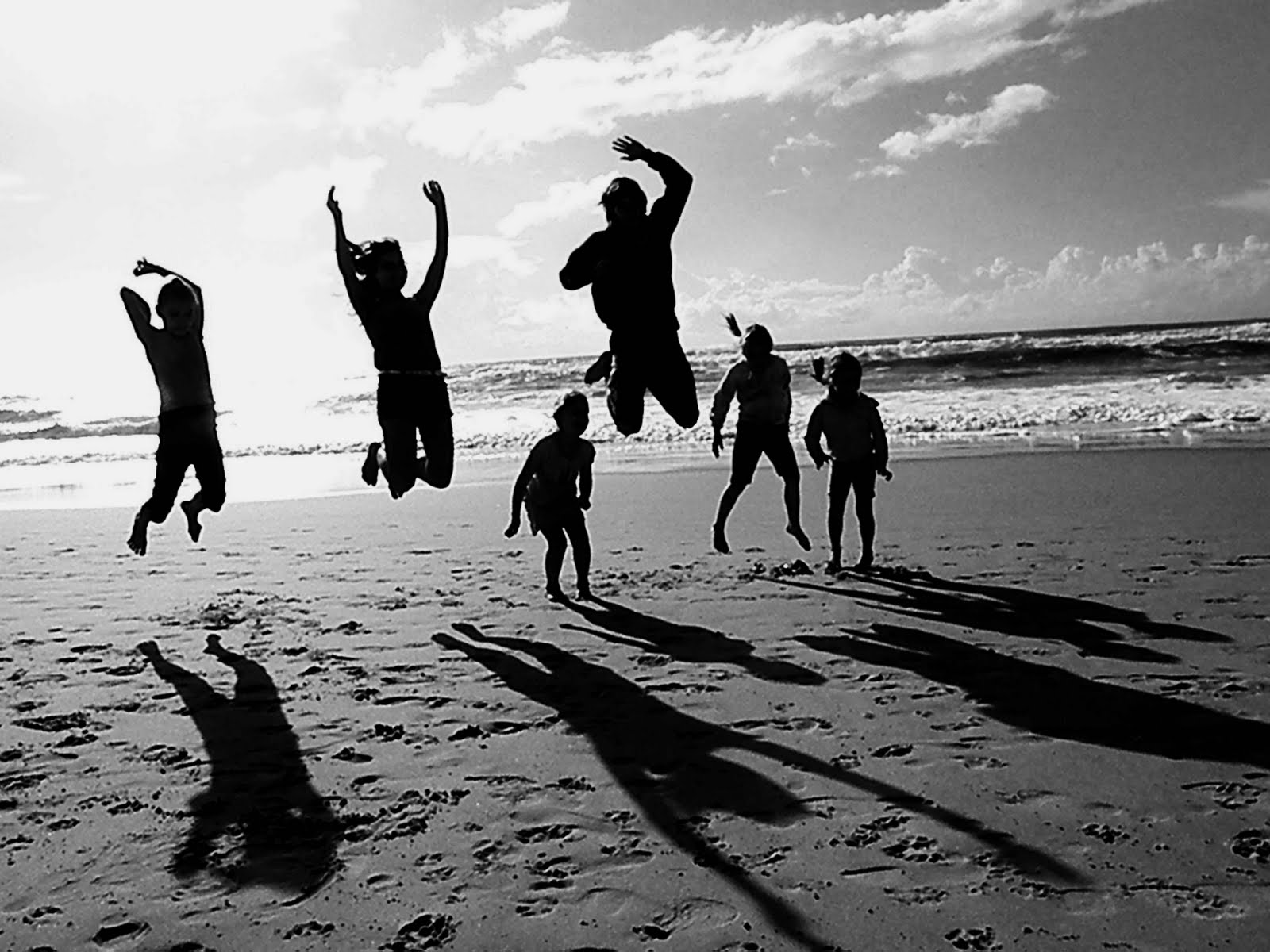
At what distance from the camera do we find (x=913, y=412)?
2369 cm

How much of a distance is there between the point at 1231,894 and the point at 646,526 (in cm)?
851

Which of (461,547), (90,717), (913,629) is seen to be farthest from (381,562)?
(913,629)

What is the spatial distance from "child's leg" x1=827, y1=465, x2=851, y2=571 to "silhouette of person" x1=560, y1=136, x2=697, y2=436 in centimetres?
466

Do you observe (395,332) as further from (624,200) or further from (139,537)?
(139,537)

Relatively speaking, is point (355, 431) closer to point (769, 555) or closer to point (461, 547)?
point (461, 547)

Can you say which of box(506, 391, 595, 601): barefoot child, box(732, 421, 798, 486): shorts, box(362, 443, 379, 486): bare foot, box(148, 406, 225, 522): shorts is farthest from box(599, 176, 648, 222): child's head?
box(732, 421, 798, 486): shorts

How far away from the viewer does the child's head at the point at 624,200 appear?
4.77 m

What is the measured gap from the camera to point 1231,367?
30719mm

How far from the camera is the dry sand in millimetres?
3559

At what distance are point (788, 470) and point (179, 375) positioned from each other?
4.82 m

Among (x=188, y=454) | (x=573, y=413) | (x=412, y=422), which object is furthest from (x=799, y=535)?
(x=188, y=454)

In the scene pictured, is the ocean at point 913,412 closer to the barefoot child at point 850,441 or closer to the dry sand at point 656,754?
the dry sand at point 656,754

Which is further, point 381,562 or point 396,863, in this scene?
point 381,562

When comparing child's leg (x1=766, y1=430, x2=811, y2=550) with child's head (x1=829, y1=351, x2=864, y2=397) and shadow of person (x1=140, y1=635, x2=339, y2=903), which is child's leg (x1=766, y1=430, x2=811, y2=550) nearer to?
child's head (x1=829, y1=351, x2=864, y2=397)
